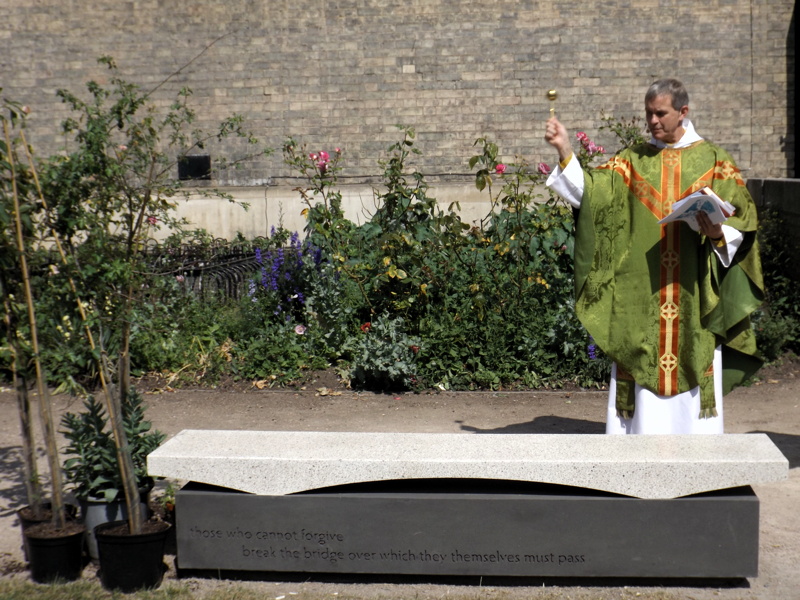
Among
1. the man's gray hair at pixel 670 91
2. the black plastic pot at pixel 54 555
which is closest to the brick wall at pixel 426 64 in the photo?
the man's gray hair at pixel 670 91

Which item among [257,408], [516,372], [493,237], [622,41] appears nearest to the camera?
[257,408]

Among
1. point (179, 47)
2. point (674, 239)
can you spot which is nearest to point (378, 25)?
point (179, 47)

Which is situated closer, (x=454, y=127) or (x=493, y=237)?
(x=493, y=237)

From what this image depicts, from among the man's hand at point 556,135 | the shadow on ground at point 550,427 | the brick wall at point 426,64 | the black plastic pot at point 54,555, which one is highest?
the brick wall at point 426,64

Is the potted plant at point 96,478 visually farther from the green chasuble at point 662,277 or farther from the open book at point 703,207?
the open book at point 703,207

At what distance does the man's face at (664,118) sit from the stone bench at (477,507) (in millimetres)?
1447

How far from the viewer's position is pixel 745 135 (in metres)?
14.8

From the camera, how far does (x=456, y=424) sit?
6469 mm

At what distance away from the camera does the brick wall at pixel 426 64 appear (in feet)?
48.0

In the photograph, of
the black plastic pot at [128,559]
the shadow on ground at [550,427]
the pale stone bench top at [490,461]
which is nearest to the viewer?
the pale stone bench top at [490,461]

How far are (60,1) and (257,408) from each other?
1090cm

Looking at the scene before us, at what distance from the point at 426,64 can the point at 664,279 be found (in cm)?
1108

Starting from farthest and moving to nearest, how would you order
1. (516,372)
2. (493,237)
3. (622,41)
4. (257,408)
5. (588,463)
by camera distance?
(622,41) → (493,237) → (516,372) → (257,408) → (588,463)

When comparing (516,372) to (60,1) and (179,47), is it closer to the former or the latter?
(179,47)
